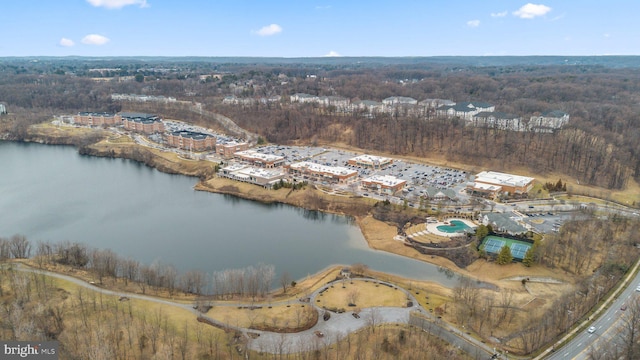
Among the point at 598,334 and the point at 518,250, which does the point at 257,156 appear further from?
the point at 598,334

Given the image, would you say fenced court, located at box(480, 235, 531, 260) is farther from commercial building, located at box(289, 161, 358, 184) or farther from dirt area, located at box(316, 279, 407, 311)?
commercial building, located at box(289, 161, 358, 184)

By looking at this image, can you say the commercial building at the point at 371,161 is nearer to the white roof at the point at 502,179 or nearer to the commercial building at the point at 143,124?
the white roof at the point at 502,179

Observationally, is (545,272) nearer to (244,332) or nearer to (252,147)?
(244,332)

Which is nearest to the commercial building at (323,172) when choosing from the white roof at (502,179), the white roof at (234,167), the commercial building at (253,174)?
the commercial building at (253,174)

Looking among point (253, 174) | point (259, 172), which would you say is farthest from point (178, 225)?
point (259, 172)

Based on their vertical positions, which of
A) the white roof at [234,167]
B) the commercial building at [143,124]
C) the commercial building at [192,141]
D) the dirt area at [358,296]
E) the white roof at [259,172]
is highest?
the commercial building at [143,124]

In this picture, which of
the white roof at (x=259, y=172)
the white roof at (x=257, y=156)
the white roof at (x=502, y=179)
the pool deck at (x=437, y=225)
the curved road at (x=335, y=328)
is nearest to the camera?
the curved road at (x=335, y=328)

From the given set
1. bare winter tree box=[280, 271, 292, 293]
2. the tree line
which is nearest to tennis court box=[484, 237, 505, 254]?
bare winter tree box=[280, 271, 292, 293]
